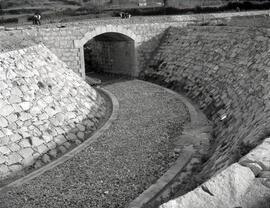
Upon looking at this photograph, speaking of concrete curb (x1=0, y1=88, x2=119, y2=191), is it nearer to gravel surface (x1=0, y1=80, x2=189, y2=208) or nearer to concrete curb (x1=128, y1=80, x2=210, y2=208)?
gravel surface (x1=0, y1=80, x2=189, y2=208)

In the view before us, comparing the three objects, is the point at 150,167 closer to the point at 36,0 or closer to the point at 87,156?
the point at 87,156

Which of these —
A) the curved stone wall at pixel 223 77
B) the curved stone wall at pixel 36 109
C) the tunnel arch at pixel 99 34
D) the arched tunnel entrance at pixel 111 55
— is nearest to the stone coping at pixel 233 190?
the curved stone wall at pixel 223 77

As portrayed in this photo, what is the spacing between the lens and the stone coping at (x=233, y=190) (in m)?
4.42

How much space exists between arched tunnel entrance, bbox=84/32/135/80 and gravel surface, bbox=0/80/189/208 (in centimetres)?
895

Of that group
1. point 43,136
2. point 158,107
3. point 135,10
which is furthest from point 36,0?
point 43,136

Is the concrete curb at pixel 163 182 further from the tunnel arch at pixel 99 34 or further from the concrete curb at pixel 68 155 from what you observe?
the tunnel arch at pixel 99 34

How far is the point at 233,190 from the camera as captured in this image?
14.9ft

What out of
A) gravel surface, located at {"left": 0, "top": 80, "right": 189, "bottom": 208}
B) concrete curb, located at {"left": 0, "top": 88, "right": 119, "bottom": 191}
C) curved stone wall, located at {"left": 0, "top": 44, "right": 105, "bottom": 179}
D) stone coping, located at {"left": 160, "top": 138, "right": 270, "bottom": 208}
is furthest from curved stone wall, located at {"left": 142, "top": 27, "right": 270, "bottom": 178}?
curved stone wall, located at {"left": 0, "top": 44, "right": 105, "bottom": 179}

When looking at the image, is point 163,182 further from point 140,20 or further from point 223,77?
point 140,20

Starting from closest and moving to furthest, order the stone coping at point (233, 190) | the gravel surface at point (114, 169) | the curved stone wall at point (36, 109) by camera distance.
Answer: the stone coping at point (233, 190) → the gravel surface at point (114, 169) → the curved stone wall at point (36, 109)

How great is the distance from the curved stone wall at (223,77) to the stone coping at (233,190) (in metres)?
1.51

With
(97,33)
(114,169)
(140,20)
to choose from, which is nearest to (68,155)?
(114,169)

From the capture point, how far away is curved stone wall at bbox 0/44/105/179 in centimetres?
1028

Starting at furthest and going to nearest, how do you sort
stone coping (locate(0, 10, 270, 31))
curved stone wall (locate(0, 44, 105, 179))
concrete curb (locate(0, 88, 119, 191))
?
1. stone coping (locate(0, 10, 270, 31))
2. curved stone wall (locate(0, 44, 105, 179))
3. concrete curb (locate(0, 88, 119, 191))
